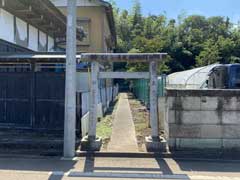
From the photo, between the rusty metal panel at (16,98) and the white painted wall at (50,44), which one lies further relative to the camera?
the white painted wall at (50,44)

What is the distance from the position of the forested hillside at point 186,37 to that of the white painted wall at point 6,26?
96.1ft

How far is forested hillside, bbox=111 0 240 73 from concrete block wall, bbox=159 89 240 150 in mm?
33970

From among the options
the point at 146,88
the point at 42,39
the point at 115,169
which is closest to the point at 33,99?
the point at 115,169

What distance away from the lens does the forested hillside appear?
53094 mm

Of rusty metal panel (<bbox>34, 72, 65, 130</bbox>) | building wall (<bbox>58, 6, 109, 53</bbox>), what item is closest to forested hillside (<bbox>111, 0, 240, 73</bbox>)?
building wall (<bbox>58, 6, 109, 53</bbox>)

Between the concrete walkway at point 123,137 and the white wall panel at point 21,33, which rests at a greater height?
the white wall panel at point 21,33

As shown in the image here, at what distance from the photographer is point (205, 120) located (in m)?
9.41

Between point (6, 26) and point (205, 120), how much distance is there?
8.37 metres

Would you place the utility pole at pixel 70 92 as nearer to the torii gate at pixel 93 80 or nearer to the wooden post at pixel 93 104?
the torii gate at pixel 93 80

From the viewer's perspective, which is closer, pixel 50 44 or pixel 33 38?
pixel 33 38

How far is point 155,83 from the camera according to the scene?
31.8 feet

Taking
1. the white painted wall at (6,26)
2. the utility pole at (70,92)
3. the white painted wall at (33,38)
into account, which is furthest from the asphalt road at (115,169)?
the white painted wall at (33,38)

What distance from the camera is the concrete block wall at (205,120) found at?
938 cm

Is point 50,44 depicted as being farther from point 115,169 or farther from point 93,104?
point 115,169
